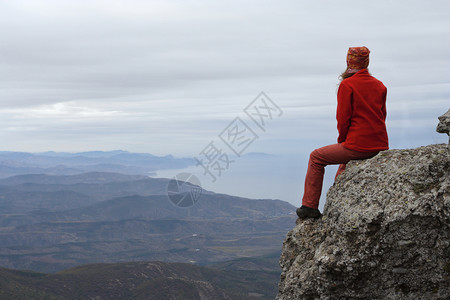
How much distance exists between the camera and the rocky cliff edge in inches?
340

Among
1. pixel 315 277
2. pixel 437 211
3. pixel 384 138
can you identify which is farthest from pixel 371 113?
pixel 315 277

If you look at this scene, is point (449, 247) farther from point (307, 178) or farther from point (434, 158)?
point (307, 178)

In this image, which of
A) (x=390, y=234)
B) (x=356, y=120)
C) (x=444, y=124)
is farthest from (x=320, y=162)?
(x=444, y=124)

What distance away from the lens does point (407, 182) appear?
910 centimetres

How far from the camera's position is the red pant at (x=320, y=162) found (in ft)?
35.4

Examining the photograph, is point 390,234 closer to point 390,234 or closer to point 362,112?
point 390,234

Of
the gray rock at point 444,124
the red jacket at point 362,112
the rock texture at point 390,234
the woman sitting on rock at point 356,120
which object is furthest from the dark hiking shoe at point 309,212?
the gray rock at point 444,124

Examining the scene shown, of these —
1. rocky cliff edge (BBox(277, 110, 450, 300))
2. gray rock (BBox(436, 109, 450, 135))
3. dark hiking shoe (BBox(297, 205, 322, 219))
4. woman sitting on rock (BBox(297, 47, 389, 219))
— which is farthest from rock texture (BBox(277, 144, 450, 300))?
dark hiking shoe (BBox(297, 205, 322, 219))

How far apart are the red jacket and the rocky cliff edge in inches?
20.4

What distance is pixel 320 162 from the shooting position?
11.0 metres

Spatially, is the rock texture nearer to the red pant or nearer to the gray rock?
the gray rock

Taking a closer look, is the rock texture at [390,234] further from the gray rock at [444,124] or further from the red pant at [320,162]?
the red pant at [320,162]

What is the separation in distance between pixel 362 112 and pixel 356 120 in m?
0.24

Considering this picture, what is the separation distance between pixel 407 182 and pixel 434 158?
2.58 ft
